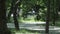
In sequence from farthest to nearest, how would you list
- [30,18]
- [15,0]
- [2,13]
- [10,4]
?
[30,18] → [10,4] → [15,0] → [2,13]

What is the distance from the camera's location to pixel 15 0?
14.6 meters

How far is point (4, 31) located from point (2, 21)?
1.15ft

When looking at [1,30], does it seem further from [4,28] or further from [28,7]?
[28,7]

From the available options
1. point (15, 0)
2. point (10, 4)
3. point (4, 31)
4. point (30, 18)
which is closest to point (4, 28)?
point (4, 31)

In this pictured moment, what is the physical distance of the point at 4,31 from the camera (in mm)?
7449

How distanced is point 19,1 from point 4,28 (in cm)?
758

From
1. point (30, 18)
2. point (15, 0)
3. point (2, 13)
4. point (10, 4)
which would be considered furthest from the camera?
point (30, 18)

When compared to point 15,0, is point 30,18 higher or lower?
lower

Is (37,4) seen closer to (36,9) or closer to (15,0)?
(36,9)

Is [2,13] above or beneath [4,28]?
above

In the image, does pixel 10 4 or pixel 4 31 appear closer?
pixel 4 31

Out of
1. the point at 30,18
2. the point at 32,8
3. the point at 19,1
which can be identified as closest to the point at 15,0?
the point at 19,1

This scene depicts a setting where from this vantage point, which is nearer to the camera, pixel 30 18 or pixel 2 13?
pixel 2 13

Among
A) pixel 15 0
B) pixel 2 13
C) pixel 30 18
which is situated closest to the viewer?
pixel 2 13
